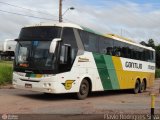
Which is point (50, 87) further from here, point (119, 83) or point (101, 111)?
point (119, 83)

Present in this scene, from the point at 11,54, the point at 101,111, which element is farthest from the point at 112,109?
the point at 11,54

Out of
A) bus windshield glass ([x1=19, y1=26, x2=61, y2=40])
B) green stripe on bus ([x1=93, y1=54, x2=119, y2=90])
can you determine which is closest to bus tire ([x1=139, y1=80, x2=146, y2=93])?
green stripe on bus ([x1=93, y1=54, x2=119, y2=90])

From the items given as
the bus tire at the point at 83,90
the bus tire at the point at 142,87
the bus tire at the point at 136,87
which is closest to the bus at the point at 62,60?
the bus tire at the point at 83,90

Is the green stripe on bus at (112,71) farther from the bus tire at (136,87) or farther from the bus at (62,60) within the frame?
the bus tire at (136,87)

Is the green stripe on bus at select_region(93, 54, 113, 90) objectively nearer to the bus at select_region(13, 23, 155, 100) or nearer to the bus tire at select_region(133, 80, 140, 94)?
the bus at select_region(13, 23, 155, 100)

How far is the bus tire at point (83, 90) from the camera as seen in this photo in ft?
64.0

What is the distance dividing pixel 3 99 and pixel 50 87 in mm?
2144

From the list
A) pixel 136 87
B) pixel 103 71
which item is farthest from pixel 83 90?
pixel 136 87

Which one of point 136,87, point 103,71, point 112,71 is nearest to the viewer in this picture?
point 103,71

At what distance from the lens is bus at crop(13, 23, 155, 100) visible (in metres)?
17.7

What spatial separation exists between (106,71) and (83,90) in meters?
2.95

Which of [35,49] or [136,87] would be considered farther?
[136,87]

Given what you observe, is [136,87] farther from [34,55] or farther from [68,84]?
[34,55]

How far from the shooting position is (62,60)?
18.0m
